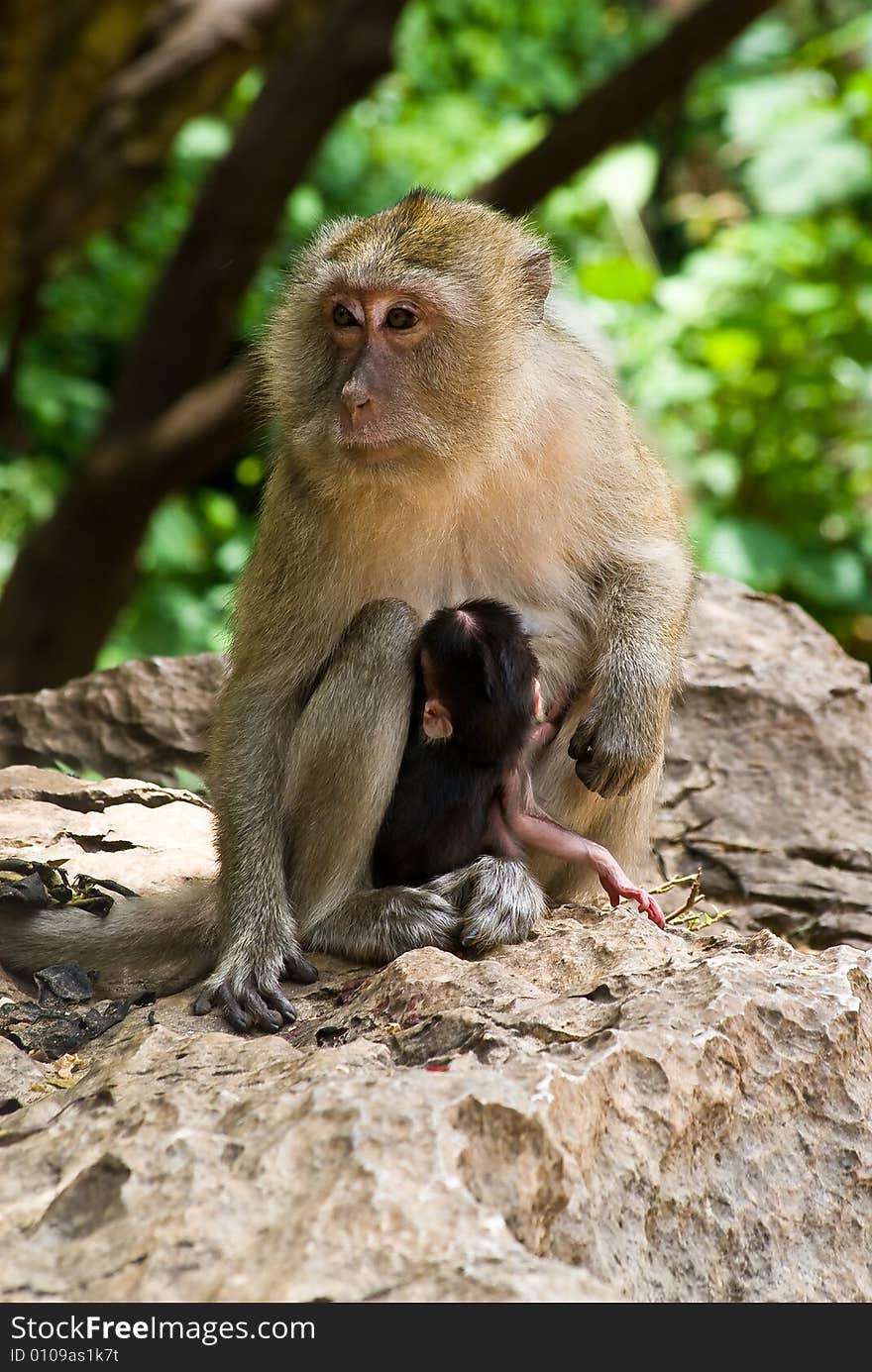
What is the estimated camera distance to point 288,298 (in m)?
4.39

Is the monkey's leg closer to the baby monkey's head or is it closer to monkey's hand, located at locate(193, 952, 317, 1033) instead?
the baby monkey's head

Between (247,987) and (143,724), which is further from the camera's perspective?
(143,724)

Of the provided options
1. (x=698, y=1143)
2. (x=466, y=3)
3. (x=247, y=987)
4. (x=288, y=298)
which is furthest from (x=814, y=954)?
(x=466, y=3)

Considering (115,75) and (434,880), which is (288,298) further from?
(115,75)

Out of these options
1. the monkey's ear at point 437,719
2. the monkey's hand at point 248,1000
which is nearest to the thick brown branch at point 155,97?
the monkey's ear at point 437,719

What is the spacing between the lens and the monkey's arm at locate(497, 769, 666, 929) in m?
4.14

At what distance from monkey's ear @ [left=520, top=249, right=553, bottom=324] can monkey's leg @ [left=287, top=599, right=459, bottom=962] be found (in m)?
0.88

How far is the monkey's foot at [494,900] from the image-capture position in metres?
3.89

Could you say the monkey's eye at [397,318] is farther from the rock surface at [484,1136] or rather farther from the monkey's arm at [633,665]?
the rock surface at [484,1136]

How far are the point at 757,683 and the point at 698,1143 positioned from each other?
308 centimetres

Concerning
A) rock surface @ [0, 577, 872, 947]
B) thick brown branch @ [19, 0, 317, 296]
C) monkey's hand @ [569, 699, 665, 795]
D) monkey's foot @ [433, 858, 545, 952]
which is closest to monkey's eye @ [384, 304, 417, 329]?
monkey's hand @ [569, 699, 665, 795]

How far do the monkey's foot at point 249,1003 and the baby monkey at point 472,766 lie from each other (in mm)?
554

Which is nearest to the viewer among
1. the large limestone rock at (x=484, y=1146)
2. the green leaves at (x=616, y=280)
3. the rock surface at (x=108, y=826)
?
the large limestone rock at (x=484, y=1146)

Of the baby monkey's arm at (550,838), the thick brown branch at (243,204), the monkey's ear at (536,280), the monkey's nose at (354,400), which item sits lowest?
the baby monkey's arm at (550,838)
